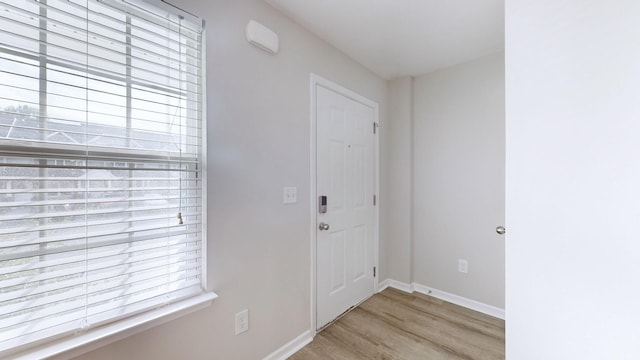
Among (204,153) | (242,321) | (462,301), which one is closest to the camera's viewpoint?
(204,153)

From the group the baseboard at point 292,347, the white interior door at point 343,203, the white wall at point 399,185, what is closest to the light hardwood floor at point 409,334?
the baseboard at point 292,347

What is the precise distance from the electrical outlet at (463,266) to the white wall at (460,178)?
3 cm

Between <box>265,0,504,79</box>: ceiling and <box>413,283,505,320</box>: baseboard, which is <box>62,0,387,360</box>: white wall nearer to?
<box>265,0,504,79</box>: ceiling

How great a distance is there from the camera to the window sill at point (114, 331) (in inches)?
34.3

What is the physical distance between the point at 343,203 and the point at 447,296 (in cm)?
151

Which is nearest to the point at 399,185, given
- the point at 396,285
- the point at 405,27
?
the point at 396,285

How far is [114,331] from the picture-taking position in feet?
3.25

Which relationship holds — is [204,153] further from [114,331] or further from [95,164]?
[114,331]

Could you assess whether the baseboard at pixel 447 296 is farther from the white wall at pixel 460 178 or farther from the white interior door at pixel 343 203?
the white interior door at pixel 343 203

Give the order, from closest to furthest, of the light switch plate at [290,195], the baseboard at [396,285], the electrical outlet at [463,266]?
the light switch plate at [290,195] → the electrical outlet at [463,266] → the baseboard at [396,285]
